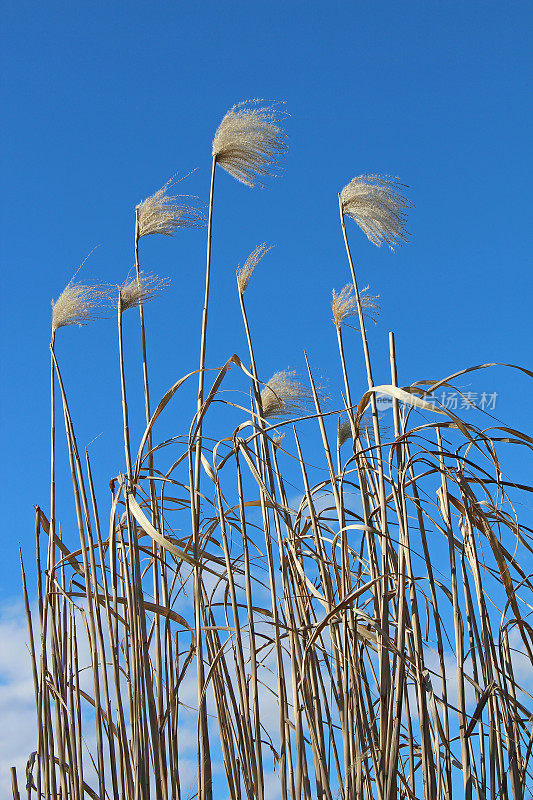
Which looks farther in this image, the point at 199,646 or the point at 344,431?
the point at 344,431

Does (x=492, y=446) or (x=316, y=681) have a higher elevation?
(x=492, y=446)

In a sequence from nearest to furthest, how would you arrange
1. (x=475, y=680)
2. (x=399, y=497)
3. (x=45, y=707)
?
(x=399, y=497) → (x=475, y=680) → (x=45, y=707)

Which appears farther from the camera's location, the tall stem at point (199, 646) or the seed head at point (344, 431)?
the seed head at point (344, 431)

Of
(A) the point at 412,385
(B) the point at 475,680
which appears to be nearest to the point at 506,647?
(B) the point at 475,680

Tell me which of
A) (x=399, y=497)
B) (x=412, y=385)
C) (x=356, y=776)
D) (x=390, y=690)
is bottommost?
(x=356, y=776)

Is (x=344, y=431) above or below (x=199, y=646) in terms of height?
above

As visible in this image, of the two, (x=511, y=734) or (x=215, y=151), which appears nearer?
(x=511, y=734)

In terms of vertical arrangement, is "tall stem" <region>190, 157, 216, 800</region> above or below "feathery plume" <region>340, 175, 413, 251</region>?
below

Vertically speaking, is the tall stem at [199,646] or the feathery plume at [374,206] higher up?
the feathery plume at [374,206]

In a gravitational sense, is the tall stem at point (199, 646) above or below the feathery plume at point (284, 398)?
below

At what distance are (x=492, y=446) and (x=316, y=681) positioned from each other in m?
0.56

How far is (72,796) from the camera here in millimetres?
1579

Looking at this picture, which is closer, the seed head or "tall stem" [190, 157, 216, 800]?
"tall stem" [190, 157, 216, 800]

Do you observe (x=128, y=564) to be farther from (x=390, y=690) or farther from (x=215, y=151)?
(x=215, y=151)
